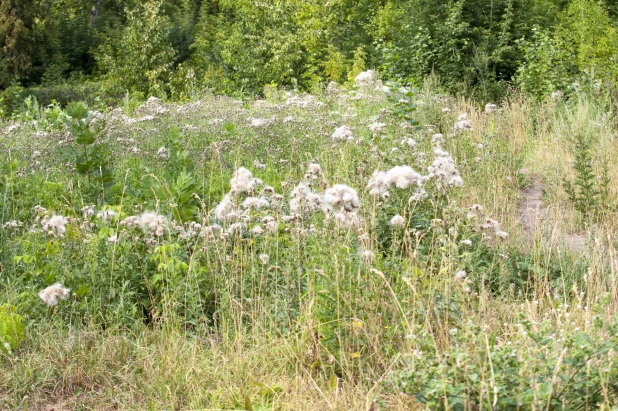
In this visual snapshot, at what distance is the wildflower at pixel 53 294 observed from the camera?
3691 mm

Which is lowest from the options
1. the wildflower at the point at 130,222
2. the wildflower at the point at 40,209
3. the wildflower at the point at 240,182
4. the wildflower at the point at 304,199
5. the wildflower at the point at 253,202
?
the wildflower at the point at 130,222

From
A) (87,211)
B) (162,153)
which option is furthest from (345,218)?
(162,153)

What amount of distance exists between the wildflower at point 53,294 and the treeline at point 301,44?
7.45m

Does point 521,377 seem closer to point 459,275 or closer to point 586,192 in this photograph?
point 459,275

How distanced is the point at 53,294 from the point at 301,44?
17402mm

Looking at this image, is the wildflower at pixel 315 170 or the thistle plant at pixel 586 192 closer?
the wildflower at pixel 315 170

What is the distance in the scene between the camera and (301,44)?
20.4 m

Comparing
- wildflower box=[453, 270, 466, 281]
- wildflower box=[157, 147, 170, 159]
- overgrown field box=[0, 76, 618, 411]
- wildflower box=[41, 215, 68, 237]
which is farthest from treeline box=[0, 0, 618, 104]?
wildflower box=[453, 270, 466, 281]

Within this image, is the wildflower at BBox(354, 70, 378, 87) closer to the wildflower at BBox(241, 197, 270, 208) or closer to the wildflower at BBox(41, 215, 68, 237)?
the wildflower at BBox(241, 197, 270, 208)

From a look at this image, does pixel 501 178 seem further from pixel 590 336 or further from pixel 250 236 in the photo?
pixel 590 336

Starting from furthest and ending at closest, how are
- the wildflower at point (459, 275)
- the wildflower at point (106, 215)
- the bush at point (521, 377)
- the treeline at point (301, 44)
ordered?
1. the treeline at point (301, 44)
2. the wildflower at point (106, 215)
3. the wildflower at point (459, 275)
4. the bush at point (521, 377)

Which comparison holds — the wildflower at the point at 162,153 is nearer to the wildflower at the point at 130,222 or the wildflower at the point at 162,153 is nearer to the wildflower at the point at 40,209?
the wildflower at the point at 40,209

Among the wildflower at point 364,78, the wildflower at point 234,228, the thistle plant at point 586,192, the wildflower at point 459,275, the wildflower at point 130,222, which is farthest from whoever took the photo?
the wildflower at point 364,78

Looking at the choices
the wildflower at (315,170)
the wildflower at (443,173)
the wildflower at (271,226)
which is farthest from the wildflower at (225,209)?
the wildflower at (443,173)
